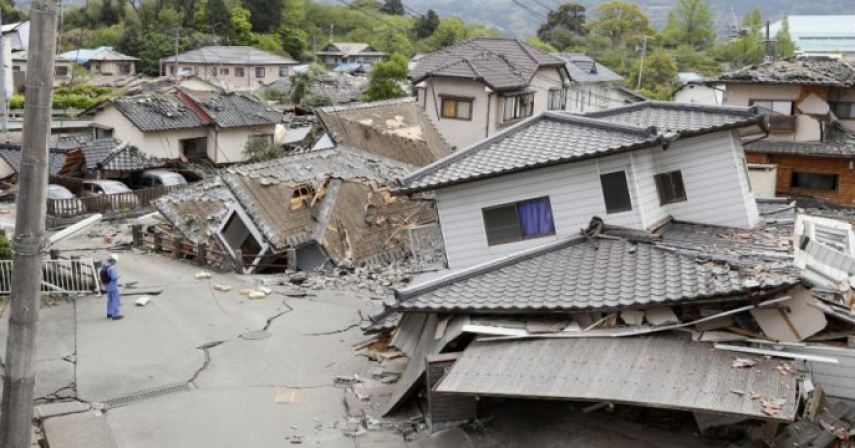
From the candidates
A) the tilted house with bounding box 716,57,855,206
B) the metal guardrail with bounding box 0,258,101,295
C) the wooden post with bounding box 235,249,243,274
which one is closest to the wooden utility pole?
the metal guardrail with bounding box 0,258,101,295

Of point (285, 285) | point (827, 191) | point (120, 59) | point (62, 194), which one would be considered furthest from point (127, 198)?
point (120, 59)

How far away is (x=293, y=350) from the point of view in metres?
15.0

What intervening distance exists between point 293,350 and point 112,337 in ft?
11.8

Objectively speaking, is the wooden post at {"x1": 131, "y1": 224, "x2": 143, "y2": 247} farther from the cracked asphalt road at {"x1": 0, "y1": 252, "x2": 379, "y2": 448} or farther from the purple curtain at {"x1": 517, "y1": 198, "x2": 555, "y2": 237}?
the purple curtain at {"x1": 517, "y1": 198, "x2": 555, "y2": 237}

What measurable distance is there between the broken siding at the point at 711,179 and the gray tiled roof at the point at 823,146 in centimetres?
1400

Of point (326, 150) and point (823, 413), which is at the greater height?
point (326, 150)

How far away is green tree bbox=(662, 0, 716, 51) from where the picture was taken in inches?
3656

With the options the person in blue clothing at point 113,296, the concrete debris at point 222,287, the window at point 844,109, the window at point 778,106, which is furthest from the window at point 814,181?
the person in blue clothing at point 113,296

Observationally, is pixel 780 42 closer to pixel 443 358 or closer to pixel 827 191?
pixel 827 191

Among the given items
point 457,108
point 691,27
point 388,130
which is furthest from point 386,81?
point 691,27

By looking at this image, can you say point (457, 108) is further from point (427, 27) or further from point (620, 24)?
point (427, 27)

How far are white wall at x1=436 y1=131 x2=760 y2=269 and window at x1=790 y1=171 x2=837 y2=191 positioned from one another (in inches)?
600

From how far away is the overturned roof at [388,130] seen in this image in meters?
28.5

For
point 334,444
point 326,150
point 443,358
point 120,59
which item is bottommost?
point 334,444
